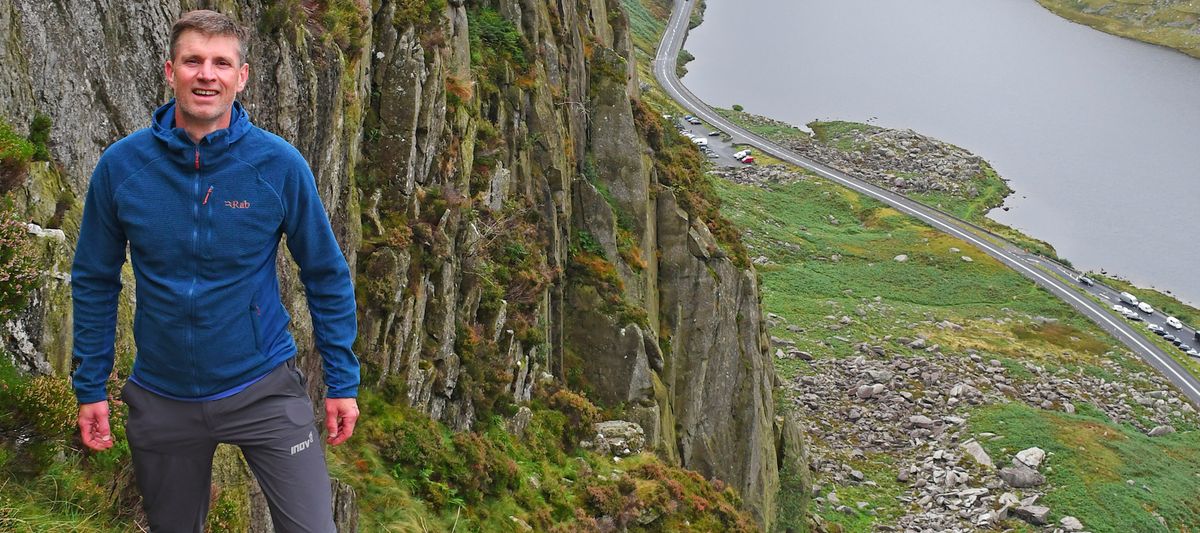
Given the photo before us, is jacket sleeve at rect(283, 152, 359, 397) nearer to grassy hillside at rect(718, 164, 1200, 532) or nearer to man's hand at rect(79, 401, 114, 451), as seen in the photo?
man's hand at rect(79, 401, 114, 451)

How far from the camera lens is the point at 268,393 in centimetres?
573

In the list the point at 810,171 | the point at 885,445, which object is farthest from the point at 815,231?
the point at 885,445

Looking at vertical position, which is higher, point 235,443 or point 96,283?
point 96,283

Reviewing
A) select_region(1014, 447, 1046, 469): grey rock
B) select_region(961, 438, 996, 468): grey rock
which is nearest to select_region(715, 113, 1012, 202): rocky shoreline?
select_region(1014, 447, 1046, 469): grey rock

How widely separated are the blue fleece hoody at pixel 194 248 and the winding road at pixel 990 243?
3096 inches

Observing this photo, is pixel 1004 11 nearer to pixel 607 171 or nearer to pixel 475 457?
pixel 607 171

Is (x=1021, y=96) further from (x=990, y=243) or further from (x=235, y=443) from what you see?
(x=235, y=443)

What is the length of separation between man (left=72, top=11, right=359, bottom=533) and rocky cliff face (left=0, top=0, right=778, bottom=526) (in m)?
2.39

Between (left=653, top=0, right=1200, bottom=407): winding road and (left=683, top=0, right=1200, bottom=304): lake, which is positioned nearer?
(left=653, top=0, right=1200, bottom=407): winding road

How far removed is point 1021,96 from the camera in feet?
391

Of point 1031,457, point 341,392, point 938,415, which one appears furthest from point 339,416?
point 938,415

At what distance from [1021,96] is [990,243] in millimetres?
37485

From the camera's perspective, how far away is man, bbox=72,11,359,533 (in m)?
5.29

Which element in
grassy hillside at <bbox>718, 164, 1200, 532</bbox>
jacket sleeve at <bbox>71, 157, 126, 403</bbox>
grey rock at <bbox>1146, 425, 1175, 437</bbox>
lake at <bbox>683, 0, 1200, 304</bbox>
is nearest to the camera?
jacket sleeve at <bbox>71, 157, 126, 403</bbox>
